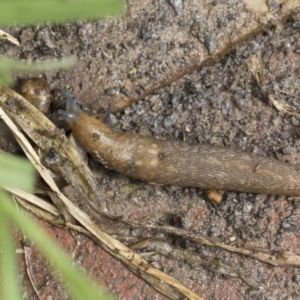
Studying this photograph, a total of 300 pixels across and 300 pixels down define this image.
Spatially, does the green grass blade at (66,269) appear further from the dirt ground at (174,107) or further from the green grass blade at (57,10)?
the dirt ground at (174,107)

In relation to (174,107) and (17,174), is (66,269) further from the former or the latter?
(174,107)

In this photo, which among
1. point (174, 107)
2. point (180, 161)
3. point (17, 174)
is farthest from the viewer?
point (174, 107)

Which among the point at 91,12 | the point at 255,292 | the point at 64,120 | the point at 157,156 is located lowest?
the point at 255,292

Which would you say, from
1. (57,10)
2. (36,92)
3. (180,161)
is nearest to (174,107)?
(180,161)

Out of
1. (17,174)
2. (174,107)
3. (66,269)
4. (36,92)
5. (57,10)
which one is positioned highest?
(57,10)

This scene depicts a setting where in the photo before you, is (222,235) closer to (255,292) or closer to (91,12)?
(255,292)

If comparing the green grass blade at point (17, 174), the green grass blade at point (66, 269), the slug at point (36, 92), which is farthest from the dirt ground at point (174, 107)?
the green grass blade at point (17, 174)

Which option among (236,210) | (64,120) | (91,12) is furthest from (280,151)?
(91,12)
